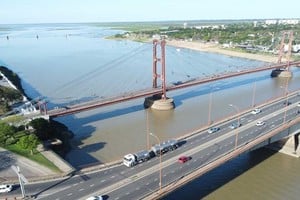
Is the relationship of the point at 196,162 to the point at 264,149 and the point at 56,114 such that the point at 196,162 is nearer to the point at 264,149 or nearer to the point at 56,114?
the point at 264,149

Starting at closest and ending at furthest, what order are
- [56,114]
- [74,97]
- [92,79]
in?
[56,114] → [74,97] → [92,79]

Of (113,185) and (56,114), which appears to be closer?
(113,185)

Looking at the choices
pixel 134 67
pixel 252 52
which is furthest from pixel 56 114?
pixel 252 52

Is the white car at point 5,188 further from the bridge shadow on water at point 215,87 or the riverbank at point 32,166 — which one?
the bridge shadow on water at point 215,87

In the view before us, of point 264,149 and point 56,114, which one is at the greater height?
point 56,114

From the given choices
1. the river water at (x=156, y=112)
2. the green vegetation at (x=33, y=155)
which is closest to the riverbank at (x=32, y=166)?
the green vegetation at (x=33, y=155)

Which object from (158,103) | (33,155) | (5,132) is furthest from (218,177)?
(158,103)

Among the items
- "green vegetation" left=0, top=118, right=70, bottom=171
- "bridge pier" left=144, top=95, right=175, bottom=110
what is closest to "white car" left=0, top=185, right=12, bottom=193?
"green vegetation" left=0, top=118, right=70, bottom=171
